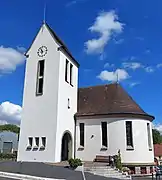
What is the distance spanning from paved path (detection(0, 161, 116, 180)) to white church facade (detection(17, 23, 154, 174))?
3.45 metres

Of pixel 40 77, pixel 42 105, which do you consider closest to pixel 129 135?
pixel 42 105

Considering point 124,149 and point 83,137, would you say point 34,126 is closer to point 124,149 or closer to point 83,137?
point 83,137


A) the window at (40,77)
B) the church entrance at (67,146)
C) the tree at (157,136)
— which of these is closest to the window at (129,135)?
the church entrance at (67,146)

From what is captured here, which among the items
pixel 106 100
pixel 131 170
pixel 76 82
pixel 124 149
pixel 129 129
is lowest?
pixel 131 170

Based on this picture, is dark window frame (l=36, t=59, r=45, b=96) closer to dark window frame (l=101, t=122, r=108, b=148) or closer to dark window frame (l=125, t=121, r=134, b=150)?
dark window frame (l=101, t=122, r=108, b=148)

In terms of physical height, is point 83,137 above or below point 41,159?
above

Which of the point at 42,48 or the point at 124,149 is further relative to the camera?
the point at 42,48

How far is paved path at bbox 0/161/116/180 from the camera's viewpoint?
1346cm

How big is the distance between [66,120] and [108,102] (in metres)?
5.24

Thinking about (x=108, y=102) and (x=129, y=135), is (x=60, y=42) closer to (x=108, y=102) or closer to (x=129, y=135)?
(x=108, y=102)

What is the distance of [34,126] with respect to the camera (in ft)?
72.2

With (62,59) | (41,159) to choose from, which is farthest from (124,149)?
(62,59)

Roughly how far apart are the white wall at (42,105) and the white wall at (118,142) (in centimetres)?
444

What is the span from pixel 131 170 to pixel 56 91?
1037 cm
